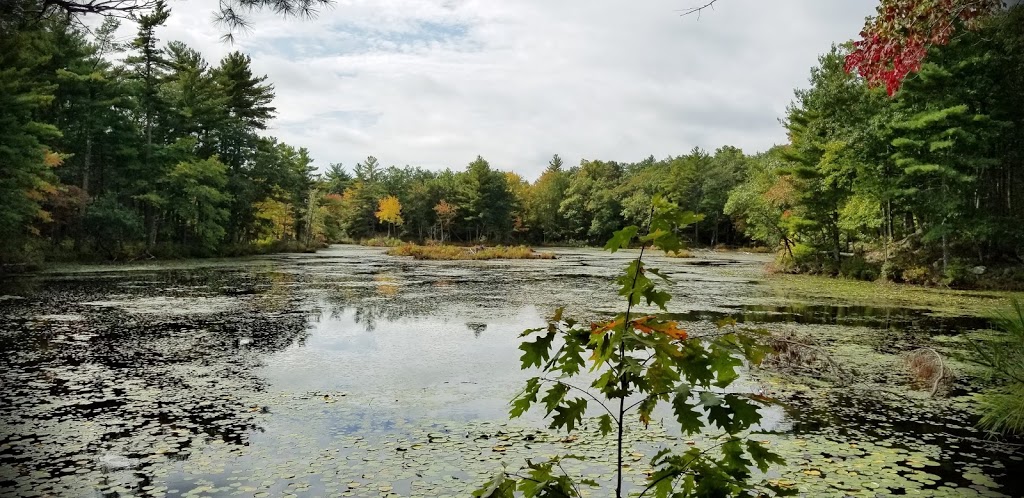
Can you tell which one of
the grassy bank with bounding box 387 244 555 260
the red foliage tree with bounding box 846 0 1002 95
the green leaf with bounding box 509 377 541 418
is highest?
the red foliage tree with bounding box 846 0 1002 95

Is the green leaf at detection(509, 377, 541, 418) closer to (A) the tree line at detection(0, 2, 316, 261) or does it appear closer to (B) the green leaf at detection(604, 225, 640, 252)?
(B) the green leaf at detection(604, 225, 640, 252)

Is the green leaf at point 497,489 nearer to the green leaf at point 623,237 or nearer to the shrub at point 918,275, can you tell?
the green leaf at point 623,237

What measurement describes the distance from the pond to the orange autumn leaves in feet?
6.41

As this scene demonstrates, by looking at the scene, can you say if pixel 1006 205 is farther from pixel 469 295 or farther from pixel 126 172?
pixel 126 172

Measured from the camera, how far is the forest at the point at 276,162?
15.2m

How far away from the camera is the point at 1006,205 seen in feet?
55.4

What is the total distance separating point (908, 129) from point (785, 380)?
537 inches

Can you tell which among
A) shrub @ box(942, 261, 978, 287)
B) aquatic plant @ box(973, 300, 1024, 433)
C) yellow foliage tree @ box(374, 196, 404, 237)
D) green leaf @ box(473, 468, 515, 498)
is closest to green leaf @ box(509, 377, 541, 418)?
green leaf @ box(473, 468, 515, 498)

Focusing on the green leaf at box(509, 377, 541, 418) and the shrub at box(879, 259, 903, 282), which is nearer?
the green leaf at box(509, 377, 541, 418)

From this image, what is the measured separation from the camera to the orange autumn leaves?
5.38 feet

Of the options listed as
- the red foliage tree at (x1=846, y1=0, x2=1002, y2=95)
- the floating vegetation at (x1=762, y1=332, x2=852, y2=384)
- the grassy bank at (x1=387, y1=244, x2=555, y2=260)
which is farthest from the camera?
the grassy bank at (x1=387, y1=244, x2=555, y2=260)

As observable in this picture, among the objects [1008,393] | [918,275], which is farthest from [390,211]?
[1008,393]

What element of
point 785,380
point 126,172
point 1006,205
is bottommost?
point 785,380

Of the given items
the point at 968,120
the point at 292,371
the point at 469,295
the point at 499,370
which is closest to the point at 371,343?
the point at 292,371
